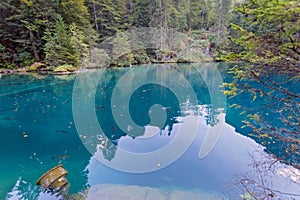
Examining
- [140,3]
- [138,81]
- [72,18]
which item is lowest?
[138,81]

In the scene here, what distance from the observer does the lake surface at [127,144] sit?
3.84 m

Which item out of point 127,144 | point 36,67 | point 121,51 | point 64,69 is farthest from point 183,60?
point 127,144

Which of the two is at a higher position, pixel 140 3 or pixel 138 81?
pixel 140 3

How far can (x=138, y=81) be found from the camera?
13609 mm

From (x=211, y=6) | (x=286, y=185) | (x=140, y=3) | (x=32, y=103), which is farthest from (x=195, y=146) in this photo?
(x=211, y=6)

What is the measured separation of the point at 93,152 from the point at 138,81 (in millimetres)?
8977

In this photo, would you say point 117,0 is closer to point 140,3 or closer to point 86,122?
point 140,3

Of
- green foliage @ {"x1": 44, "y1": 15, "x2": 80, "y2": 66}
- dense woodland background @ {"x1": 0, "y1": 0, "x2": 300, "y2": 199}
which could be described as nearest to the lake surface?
dense woodland background @ {"x1": 0, "y1": 0, "x2": 300, "y2": 199}

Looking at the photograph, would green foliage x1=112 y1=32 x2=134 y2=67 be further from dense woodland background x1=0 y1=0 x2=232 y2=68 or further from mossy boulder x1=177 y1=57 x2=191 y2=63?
mossy boulder x1=177 y1=57 x2=191 y2=63

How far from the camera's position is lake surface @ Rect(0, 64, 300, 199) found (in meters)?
3.84

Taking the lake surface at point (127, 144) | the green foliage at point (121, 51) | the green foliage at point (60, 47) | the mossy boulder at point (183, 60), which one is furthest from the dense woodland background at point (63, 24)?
the lake surface at point (127, 144)

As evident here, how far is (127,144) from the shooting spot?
5422mm

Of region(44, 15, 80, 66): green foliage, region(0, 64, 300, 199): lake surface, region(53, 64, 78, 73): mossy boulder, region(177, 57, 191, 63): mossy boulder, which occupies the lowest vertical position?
region(177, 57, 191, 63): mossy boulder

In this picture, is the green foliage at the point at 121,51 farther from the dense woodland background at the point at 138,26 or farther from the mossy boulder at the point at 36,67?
the mossy boulder at the point at 36,67
